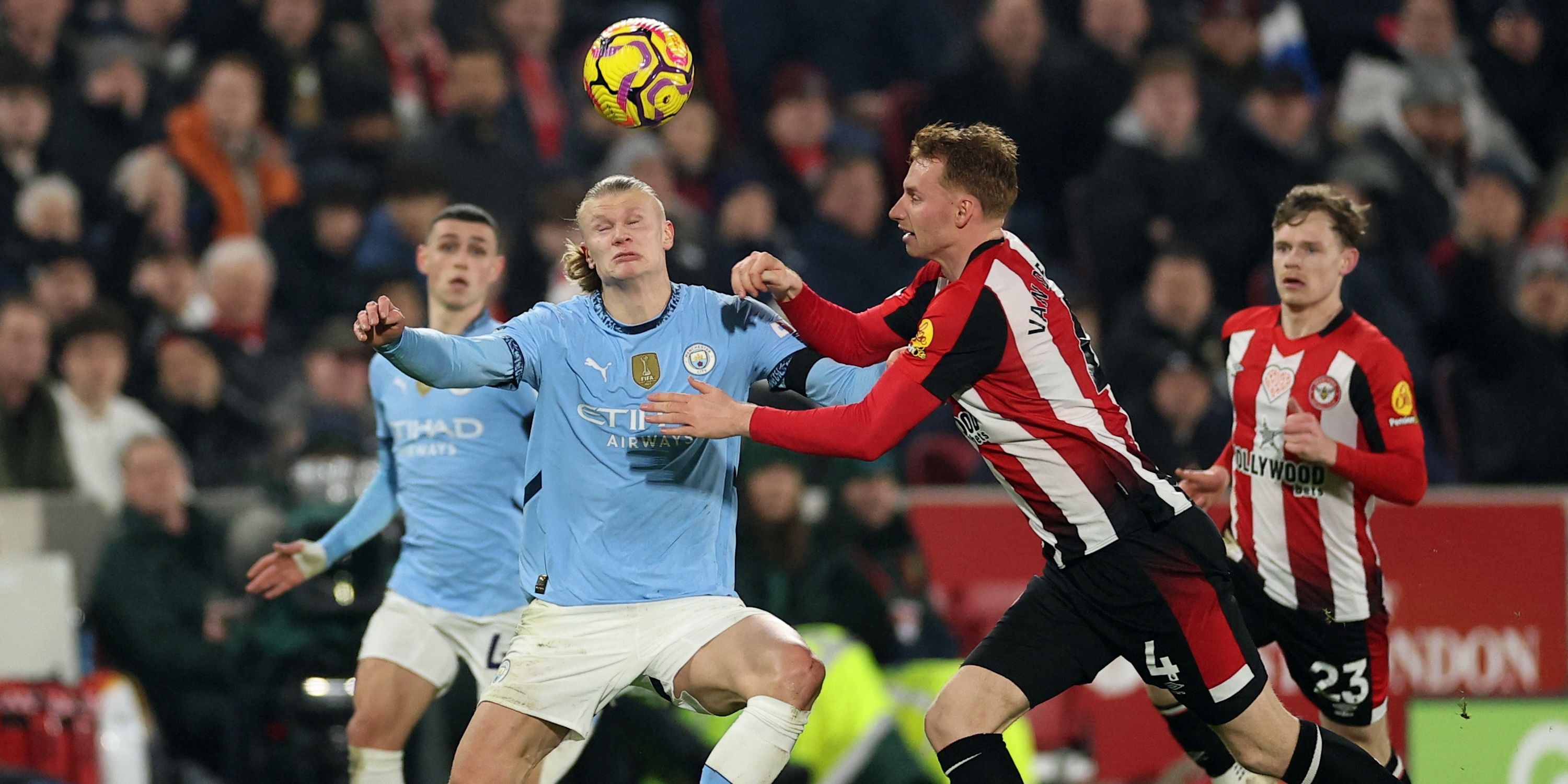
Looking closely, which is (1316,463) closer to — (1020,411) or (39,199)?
(1020,411)

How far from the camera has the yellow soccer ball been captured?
628 cm

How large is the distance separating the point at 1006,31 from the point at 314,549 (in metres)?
7.51

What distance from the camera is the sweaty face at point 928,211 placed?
18.5ft

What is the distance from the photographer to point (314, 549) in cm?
700

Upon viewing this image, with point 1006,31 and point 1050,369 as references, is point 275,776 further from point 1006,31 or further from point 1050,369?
point 1006,31

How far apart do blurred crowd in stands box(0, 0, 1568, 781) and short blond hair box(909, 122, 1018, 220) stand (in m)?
4.13

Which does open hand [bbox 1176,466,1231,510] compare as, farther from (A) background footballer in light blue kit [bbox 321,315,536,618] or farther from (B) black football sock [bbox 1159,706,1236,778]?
(A) background footballer in light blue kit [bbox 321,315,536,618]

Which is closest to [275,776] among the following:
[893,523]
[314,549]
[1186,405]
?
[314,549]

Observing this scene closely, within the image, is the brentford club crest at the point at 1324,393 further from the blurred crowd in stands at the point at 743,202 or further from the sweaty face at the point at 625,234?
the blurred crowd in stands at the point at 743,202

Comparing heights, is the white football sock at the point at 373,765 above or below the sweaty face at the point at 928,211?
below

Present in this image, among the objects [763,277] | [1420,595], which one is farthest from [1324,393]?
[1420,595]

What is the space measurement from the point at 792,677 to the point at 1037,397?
1.17m

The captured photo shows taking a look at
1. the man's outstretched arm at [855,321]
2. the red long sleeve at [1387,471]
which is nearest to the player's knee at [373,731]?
the man's outstretched arm at [855,321]

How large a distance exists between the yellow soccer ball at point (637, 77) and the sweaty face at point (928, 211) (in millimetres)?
1080
